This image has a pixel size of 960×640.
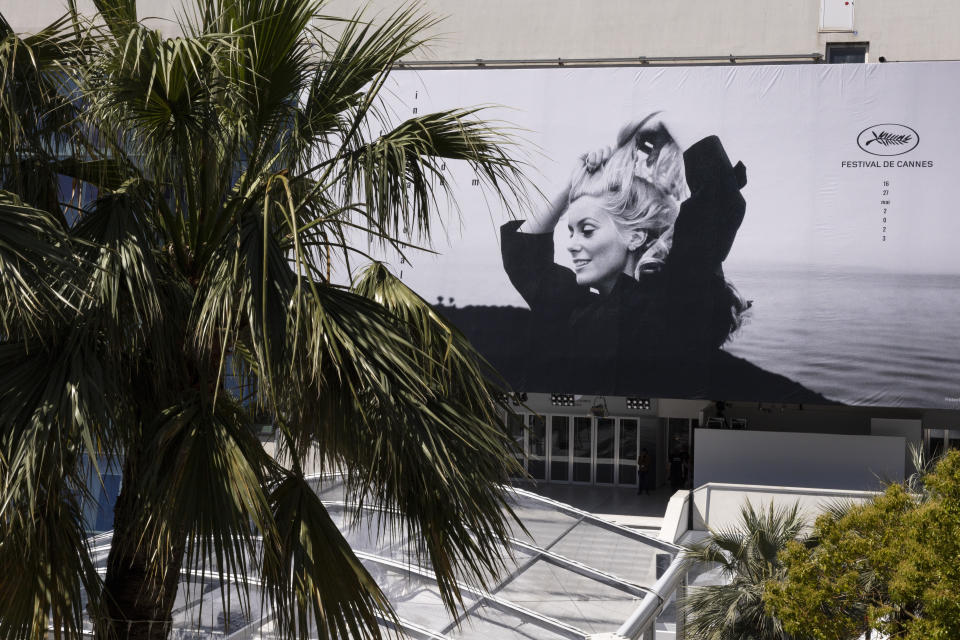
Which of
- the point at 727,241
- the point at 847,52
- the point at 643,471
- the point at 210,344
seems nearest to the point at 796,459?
the point at 643,471

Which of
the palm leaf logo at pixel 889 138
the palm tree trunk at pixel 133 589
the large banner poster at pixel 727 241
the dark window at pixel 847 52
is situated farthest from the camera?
the dark window at pixel 847 52

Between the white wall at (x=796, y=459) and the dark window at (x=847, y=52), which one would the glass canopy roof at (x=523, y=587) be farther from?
the dark window at (x=847, y=52)

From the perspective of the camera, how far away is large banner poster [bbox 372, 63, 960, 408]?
23.6 m

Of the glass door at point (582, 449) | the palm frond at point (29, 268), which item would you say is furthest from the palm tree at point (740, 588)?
the glass door at point (582, 449)

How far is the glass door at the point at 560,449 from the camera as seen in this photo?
30.0 metres

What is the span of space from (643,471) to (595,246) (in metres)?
7.04

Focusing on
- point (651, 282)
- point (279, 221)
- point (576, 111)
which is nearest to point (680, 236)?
point (651, 282)

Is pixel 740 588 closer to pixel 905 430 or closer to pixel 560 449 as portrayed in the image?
pixel 905 430

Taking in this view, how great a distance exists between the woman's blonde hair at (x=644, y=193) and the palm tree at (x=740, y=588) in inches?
452

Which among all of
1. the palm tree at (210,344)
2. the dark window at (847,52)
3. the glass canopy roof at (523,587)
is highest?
the dark window at (847,52)

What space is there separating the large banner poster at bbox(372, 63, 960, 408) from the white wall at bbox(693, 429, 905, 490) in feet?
4.11

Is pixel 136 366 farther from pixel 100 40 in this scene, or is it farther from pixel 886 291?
pixel 886 291

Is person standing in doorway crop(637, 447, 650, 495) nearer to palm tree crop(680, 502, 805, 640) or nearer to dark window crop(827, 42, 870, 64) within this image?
dark window crop(827, 42, 870, 64)

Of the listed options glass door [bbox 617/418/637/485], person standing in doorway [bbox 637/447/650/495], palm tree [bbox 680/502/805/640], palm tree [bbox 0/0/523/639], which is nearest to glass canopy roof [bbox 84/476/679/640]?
palm tree [bbox 0/0/523/639]
